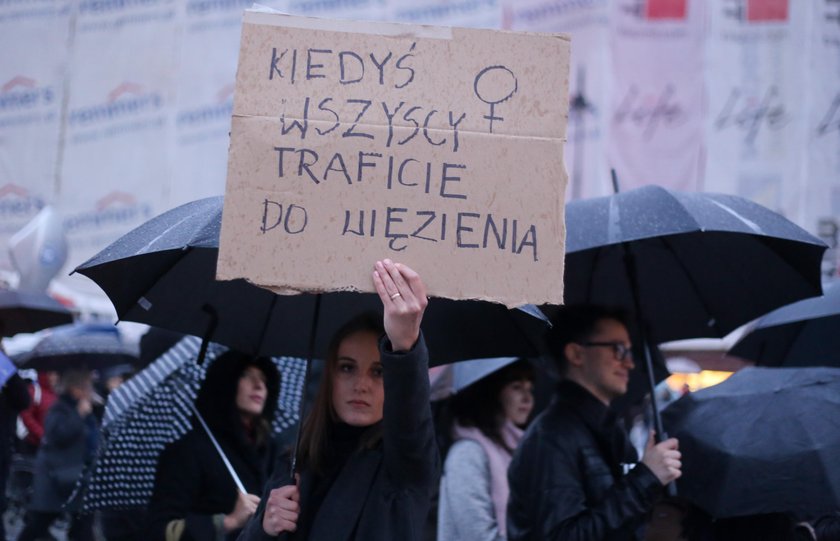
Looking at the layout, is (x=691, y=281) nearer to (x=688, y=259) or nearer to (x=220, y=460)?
(x=688, y=259)

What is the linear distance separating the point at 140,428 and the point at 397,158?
2125 mm

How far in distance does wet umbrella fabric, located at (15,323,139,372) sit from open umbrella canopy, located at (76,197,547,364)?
5.62 metres

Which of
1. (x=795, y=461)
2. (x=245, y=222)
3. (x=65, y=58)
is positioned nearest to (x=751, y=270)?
(x=795, y=461)

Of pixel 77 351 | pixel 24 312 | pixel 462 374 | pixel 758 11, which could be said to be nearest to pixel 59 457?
pixel 77 351

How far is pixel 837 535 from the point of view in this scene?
10.7 feet

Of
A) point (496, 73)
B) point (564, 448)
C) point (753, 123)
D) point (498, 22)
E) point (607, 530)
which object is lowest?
point (607, 530)

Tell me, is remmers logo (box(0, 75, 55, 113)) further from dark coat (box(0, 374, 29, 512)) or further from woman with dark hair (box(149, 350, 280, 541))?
woman with dark hair (box(149, 350, 280, 541))

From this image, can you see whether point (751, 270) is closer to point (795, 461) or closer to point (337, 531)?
point (795, 461)

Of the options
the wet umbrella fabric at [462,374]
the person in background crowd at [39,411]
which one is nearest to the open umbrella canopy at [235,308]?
the wet umbrella fabric at [462,374]

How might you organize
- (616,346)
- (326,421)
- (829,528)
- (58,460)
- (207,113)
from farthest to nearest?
(207,113) < (58,460) < (616,346) < (829,528) < (326,421)

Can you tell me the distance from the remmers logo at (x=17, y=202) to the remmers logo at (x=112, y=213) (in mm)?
699

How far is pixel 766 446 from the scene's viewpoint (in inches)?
132

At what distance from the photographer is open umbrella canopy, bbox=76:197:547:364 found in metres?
3.23

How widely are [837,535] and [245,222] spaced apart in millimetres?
2003
